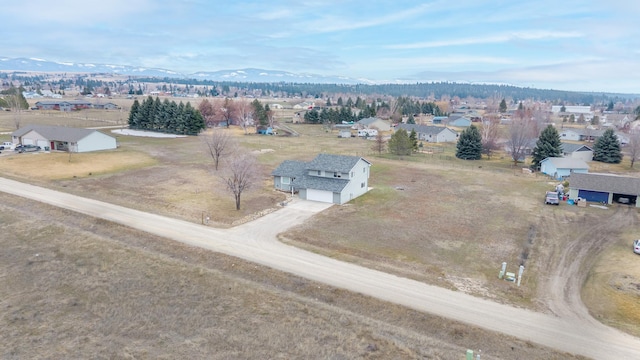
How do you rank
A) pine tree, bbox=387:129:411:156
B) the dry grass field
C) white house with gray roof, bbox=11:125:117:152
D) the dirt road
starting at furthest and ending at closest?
pine tree, bbox=387:129:411:156 → white house with gray roof, bbox=11:125:117:152 → the dirt road → the dry grass field

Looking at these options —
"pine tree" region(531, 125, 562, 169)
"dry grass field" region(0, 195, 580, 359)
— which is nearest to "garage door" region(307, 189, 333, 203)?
"dry grass field" region(0, 195, 580, 359)

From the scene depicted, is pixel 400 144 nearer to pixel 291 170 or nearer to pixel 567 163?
pixel 567 163

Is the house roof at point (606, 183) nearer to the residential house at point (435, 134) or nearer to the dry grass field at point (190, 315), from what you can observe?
the dry grass field at point (190, 315)

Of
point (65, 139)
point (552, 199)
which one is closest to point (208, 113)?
point (65, 139)

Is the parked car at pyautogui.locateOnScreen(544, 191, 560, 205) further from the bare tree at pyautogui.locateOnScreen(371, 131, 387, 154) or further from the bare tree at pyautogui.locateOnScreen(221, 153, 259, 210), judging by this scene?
the bare tree at pyautogui.locateOnScreen(371, 131, 387, 154)

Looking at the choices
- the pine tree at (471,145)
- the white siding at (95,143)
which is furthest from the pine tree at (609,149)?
the white siding at (95,143)
